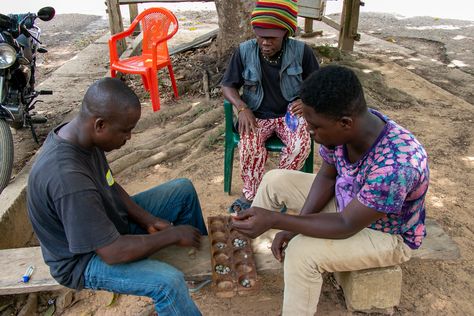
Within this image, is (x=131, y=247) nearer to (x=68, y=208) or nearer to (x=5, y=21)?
Result: (x=68, y=208)

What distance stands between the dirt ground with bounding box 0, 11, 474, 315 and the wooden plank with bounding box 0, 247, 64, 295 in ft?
1.28

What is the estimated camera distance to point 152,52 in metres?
5.11

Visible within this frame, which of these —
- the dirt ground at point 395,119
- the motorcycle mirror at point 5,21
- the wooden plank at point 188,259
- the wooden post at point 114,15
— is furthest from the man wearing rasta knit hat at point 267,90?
the wooden post at point 114,15

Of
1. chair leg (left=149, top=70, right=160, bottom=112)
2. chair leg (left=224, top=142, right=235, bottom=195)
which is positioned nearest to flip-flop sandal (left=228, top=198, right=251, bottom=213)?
chair leg (left=224, top=142, right=235, bottom=195)

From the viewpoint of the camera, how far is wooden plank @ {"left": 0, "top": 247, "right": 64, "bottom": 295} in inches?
87.5

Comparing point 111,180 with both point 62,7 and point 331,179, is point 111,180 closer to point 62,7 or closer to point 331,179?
point 331,179

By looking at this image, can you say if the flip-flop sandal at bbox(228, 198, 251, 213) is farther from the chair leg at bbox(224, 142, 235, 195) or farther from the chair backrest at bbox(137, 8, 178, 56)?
the chair backrest at bbox(137, 8, 178, 56)

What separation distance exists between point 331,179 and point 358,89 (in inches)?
24.8

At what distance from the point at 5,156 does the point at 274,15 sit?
8.24 feet

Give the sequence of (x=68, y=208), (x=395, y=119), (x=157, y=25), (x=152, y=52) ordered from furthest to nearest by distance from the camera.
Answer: (x=157, y=25) → (x=152, y=52) → (x=395, y=119) → (x=68, y=208)

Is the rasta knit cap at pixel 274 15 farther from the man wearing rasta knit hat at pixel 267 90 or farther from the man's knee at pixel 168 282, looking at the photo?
the man's knee at pixel 168 282

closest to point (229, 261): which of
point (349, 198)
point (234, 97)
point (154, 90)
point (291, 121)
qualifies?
point (349, 198)

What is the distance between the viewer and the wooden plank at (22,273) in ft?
7.29

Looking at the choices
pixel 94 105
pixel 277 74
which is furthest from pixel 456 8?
pixel 94 105
